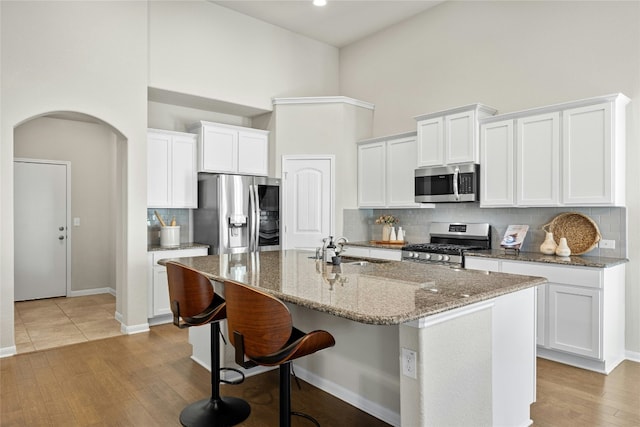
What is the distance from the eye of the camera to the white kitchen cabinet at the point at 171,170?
5117 millimetres

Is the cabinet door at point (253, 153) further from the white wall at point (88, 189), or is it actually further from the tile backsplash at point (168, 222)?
the white wall at point (88, 189)

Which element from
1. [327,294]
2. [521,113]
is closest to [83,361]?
[327,294]

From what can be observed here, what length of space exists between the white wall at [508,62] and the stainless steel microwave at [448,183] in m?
0.85

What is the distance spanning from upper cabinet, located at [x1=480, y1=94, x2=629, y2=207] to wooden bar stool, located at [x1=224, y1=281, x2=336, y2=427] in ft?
9.76

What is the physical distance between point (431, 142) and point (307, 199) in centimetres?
188

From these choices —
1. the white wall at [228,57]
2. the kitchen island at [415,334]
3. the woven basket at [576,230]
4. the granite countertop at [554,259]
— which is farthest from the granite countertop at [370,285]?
the white wall at [228,57]

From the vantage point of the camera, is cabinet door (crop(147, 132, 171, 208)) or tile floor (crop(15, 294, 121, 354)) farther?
cabinet door (crop(147, 132, 171, 208))

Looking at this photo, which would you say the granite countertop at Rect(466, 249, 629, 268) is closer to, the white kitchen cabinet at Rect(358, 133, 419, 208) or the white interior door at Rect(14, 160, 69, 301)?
the white kitchen cabinet at Rect(358, 133, 419, 208)

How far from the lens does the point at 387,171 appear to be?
5.61 m

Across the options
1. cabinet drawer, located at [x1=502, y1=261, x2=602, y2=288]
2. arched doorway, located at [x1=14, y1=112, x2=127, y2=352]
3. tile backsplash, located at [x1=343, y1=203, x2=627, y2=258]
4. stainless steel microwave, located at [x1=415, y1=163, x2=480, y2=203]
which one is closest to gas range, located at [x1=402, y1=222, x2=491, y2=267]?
tile backsplash, located at [x1=343, y1=203, x2=627, y2=258]

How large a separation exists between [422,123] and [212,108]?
9.36 ft

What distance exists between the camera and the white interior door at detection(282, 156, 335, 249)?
19.2 ft

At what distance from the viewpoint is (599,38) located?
13.1 ft

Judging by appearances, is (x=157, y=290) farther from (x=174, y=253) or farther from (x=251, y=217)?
(x=251, y=217)
